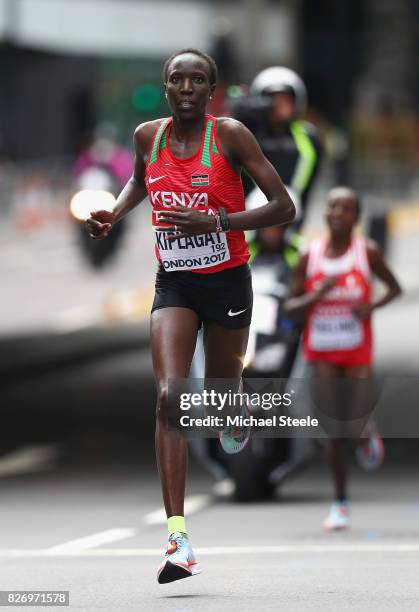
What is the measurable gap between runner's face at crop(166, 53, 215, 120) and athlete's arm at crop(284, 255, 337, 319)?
3.32 meters

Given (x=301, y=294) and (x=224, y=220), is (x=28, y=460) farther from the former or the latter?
(x=224, y=220)

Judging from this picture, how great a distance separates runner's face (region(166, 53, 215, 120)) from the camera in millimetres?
7141

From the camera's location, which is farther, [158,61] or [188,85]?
[158,61]

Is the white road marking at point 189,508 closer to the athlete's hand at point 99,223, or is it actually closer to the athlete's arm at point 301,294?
the athlete's arm at point 301,294

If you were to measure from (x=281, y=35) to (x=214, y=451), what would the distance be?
45.3 metres

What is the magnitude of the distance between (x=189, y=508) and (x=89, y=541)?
70.6 inches

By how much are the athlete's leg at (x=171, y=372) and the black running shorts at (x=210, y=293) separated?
0.04 metres

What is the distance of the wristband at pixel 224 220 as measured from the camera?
701 cm

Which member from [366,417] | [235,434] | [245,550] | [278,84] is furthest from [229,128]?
[278,84]

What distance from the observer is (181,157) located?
23.6ft

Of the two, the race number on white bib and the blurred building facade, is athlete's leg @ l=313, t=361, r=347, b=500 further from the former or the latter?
the blurred building facade

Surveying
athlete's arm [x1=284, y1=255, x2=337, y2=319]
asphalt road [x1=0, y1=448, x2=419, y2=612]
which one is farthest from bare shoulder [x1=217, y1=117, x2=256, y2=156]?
athlete's arm [x1=284, y1=255, x2=337, y2=319]

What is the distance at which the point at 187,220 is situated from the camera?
22.5 ft

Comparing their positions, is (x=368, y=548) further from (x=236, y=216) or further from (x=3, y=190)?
(x=3, y=190)
